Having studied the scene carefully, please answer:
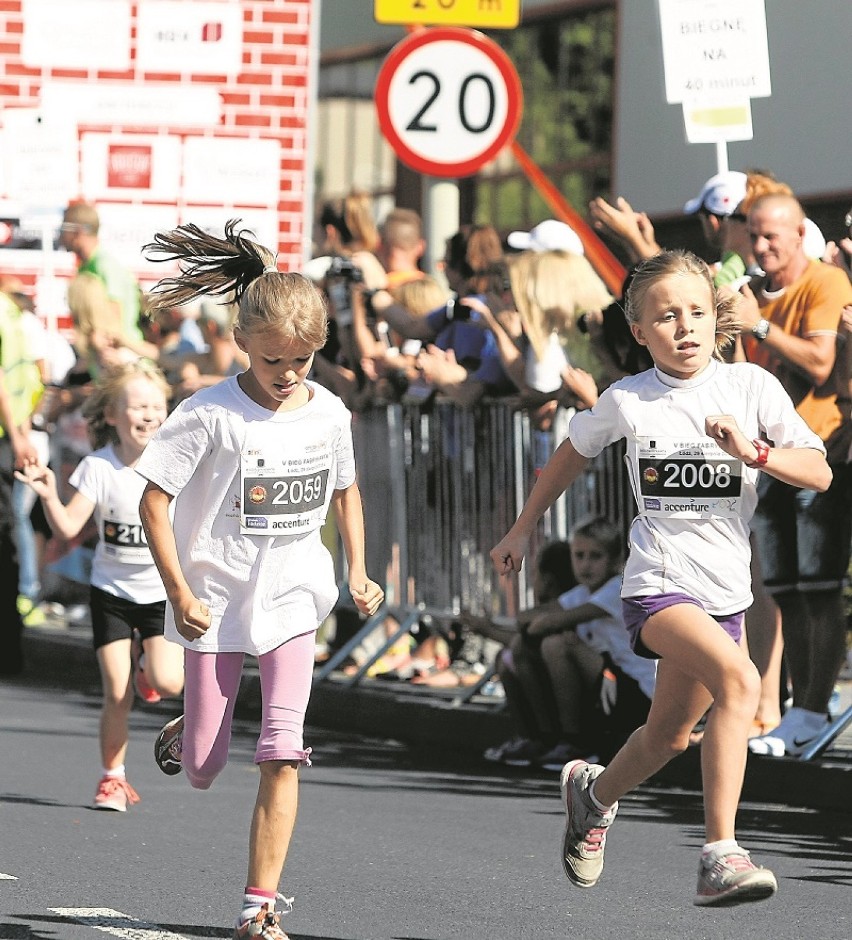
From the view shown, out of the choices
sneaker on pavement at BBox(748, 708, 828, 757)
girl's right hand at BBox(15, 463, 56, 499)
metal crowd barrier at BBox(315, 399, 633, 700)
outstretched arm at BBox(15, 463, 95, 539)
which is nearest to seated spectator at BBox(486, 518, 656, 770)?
metal crowd barrier at BBox(315, 399, 633, 700)

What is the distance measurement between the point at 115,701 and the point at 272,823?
2860 millimetres

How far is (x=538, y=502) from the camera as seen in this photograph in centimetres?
681

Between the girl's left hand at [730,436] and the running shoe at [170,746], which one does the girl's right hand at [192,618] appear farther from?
the girl's left hand at [730,436]

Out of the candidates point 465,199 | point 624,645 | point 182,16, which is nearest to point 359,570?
point 624,645

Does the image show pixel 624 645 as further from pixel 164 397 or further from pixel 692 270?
pixel 692 270

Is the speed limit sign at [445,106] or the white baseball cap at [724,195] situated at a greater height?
the speed limit sign at [445,106]

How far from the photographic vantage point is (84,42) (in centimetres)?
1838

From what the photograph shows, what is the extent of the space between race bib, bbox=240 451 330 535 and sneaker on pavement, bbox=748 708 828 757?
138 inches

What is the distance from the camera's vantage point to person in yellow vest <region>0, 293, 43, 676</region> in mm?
14062

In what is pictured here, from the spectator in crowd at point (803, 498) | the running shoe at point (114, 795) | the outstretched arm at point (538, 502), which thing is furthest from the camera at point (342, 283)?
the outstretched arm at point (538, 502)

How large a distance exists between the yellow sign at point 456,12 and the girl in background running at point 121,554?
4.74 metres

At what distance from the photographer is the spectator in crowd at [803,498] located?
9469mm

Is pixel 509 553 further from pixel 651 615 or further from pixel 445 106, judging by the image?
pixel 445 106

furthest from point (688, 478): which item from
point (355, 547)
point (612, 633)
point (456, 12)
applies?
point (456, 12)
